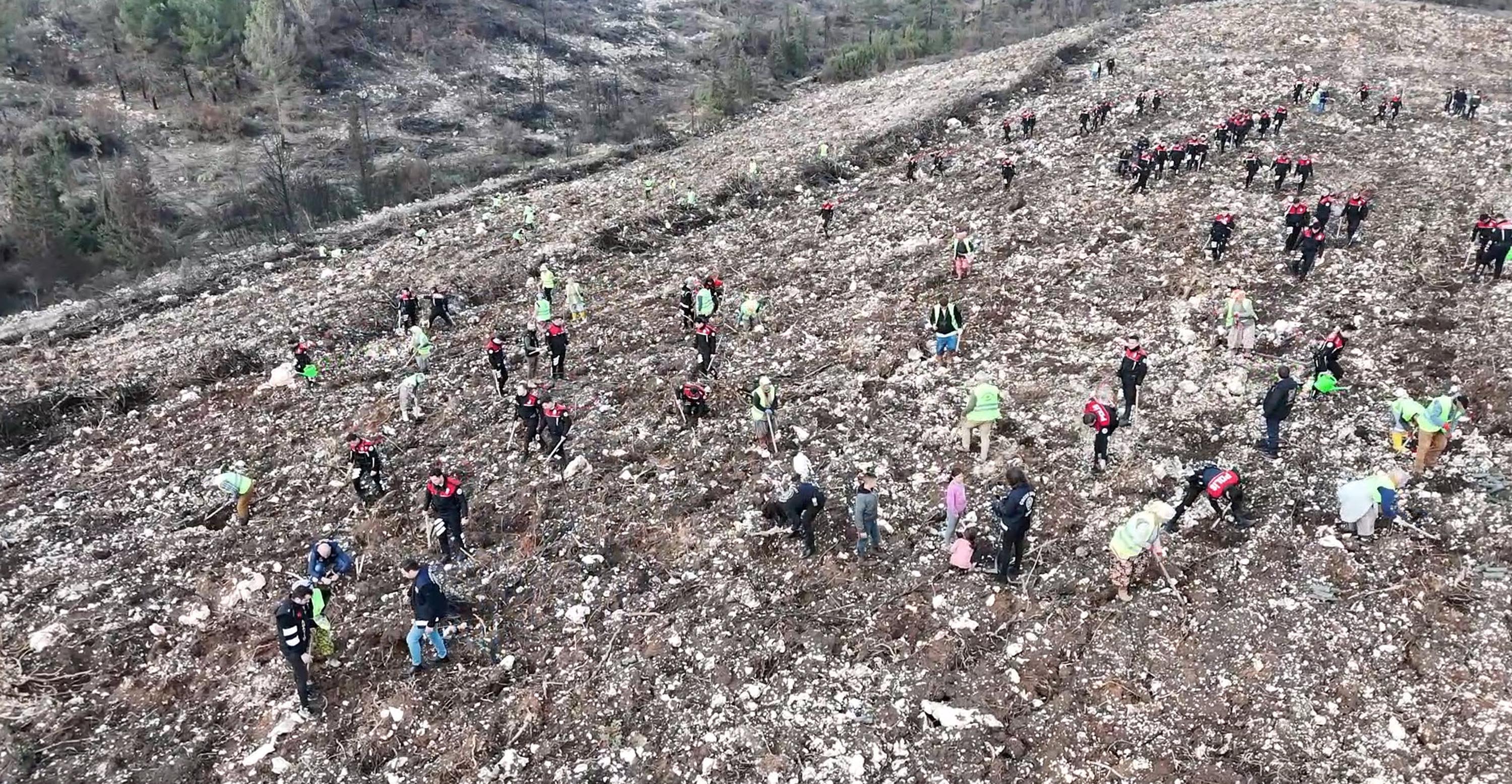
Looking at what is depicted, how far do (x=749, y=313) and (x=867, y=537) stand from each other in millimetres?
6687

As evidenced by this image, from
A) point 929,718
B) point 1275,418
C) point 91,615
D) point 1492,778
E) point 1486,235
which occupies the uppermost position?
point 1486,235

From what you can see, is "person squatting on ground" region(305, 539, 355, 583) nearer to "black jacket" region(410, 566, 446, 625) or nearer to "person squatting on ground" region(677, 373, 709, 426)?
"black jacket" region(410, 566, 446, 625)

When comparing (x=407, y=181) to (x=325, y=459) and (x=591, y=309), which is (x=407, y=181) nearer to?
(x=591, y=309)

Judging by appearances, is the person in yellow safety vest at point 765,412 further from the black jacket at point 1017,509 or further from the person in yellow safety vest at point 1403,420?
the person in yellow safety vest at point 1403,420

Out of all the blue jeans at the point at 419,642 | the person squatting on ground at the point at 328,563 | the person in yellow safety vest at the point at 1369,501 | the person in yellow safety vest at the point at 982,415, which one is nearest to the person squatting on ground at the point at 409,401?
the person squatting on ground at the point at 328,563

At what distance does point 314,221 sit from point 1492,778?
35305 mm

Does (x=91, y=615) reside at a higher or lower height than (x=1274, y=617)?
lower

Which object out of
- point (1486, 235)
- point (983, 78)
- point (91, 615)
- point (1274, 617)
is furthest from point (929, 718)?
point (983, 78)

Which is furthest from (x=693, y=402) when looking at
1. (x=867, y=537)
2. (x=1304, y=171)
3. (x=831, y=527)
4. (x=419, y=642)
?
(x=1304, y=171)

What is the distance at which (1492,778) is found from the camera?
6.50 meters

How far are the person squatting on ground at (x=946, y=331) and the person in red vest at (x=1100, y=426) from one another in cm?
323

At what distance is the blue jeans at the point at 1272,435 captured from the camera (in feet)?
33.1

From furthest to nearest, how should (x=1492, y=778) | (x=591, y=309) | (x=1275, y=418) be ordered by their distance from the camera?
(x=591, y=309)
(x=1275, y=418)
(x=1492, y=778)

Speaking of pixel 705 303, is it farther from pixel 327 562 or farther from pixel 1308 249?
pixel 1308 249
